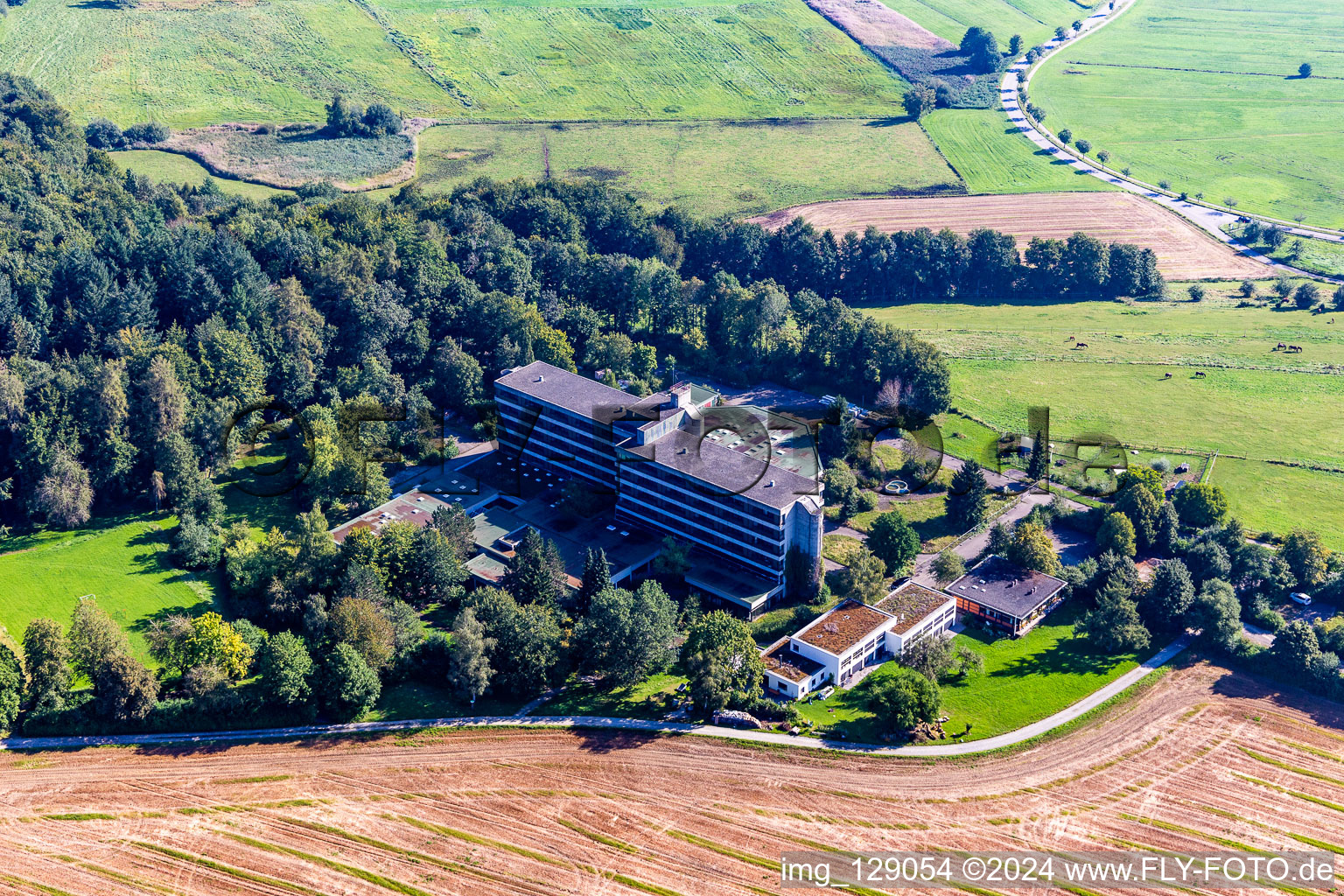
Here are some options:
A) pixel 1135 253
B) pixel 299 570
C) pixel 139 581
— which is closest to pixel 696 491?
pixel 299 570

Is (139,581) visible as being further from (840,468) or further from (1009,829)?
(1009,829)

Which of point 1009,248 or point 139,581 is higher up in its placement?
point 1009,248

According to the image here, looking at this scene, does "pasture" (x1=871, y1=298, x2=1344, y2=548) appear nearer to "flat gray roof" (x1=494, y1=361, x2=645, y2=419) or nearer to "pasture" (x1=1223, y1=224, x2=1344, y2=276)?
"pasture" (x1=1223, y1=224, x2=1344, y2=276)

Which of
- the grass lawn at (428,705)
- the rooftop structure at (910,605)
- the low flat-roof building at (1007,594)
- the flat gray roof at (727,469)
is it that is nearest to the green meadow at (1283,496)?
the low flat-roof building at (1007,594)

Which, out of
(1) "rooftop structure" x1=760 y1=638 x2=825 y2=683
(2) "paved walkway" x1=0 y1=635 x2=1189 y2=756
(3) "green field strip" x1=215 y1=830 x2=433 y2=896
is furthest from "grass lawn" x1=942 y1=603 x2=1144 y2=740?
(3) "green field strip" x1=215 y1=830 x2=433 y2=896

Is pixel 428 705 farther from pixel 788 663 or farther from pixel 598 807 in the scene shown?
pixel 788 663

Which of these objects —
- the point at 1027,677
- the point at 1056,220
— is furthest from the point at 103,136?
the point at 1027,677

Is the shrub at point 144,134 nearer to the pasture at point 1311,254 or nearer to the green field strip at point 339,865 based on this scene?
the green field strip at point 339,865
